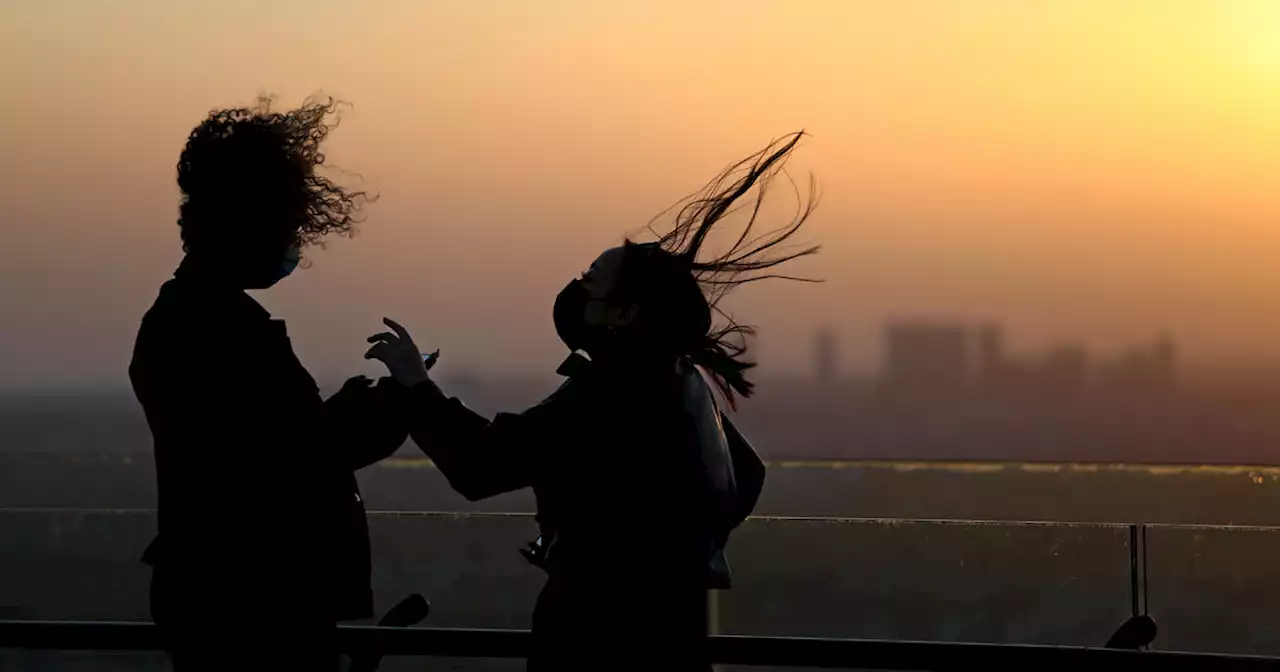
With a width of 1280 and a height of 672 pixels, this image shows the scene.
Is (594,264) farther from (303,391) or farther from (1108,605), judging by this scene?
(1108,605)

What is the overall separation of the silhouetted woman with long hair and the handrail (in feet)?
5.98

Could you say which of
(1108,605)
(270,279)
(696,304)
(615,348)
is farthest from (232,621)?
(1108,605)

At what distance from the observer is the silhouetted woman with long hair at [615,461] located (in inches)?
101

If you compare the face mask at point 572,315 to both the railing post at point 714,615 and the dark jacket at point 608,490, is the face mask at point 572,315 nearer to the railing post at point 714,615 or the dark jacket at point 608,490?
the dark jacket at point 608,490

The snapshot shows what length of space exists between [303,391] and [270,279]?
0.25 m

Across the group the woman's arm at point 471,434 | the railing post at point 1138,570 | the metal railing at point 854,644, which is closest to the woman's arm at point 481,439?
the woman's arm at point 471,434

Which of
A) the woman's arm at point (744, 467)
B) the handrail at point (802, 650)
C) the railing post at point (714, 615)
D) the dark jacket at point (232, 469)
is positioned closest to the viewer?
the dark jacket at point (232, 469)

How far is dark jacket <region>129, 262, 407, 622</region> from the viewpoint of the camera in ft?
8.20

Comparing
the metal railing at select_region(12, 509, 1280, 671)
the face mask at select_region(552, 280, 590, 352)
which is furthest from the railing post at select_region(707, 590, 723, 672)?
the face mask at select_region(552, 280, 590, 352)

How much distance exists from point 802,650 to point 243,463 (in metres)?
2.48

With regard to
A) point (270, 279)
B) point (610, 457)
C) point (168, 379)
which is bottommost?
point (610, 457)

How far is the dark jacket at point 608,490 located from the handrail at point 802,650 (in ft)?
5.97

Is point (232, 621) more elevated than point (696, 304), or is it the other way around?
point (696, 304)

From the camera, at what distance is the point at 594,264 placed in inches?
103
